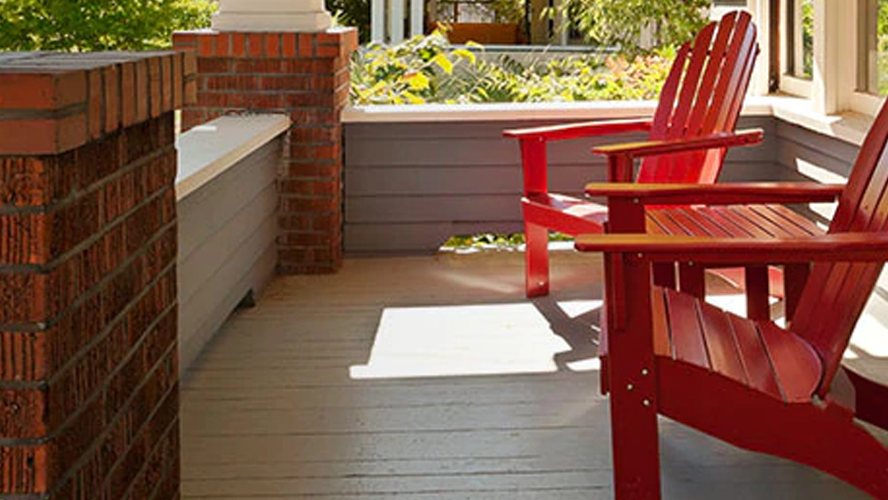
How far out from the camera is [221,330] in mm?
4570

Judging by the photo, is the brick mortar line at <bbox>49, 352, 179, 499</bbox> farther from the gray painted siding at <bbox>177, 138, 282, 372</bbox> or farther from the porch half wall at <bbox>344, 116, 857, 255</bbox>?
the porch half wall at <bbox>344, 116, 857, 255</bbox>

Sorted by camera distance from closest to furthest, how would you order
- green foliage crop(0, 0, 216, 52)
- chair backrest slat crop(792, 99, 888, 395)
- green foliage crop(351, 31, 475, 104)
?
chair backrest slat crop(792, 99, 888, 395) → green foliage crop(351, 31, 475, 104) → green foliage crop(0, 0, 216, 52)

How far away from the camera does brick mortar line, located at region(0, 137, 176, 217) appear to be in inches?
61.3

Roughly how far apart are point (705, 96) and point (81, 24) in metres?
11.5

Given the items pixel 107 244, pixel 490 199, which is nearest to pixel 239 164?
pixel 490 199

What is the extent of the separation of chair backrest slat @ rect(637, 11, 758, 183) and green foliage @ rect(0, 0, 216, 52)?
1094 centimetres

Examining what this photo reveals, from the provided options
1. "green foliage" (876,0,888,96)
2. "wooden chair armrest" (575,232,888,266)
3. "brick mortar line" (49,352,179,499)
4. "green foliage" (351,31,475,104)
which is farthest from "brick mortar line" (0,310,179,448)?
"green foliage" (351,31,475,104)

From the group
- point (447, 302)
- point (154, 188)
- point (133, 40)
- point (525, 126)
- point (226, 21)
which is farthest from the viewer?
point (133, 40)

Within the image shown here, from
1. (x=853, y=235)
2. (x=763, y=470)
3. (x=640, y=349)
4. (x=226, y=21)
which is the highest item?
(x=226, y=21)

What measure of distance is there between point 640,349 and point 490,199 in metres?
3.42

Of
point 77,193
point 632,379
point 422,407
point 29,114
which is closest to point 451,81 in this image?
point 422,407

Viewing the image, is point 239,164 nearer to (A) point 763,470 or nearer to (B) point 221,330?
(B) point 221,330

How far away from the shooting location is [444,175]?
590 centimetres

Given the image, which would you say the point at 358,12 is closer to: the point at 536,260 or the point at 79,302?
the point at 536,260
